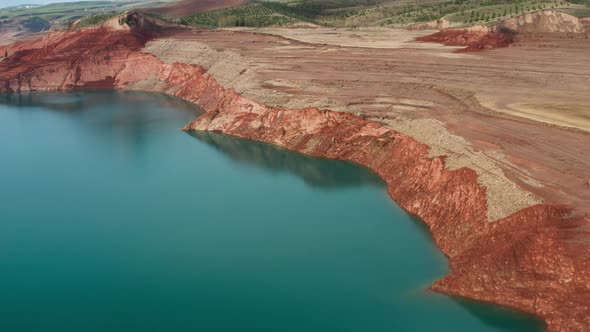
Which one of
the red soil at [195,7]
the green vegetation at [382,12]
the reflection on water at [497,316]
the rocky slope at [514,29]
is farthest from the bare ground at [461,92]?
the red soil at [195,7]

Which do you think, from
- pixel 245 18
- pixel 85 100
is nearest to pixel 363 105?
pixel 85 100

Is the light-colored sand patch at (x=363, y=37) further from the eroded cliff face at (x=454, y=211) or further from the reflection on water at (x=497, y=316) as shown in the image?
the reflection on water at (x=497, y=316)

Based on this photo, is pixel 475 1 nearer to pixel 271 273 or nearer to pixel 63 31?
pixel 63 31

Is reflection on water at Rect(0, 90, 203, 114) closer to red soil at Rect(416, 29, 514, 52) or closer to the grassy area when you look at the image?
the grassy area

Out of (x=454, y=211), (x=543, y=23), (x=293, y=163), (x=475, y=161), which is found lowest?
(x=293, y=163)

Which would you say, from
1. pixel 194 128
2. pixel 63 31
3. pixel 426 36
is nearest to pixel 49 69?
pixel 63 31

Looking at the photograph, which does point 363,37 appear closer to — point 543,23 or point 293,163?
point 543,23
